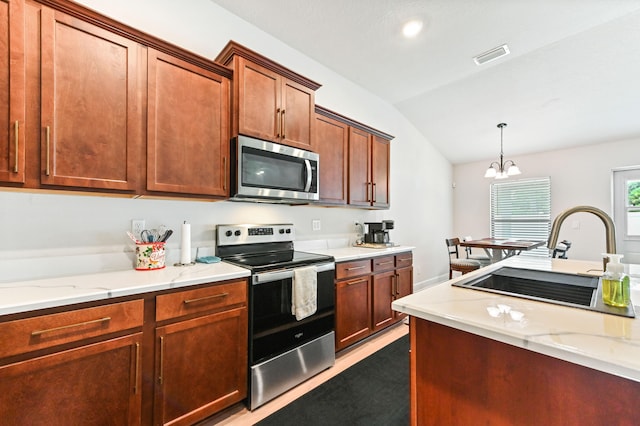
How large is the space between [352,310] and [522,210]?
426 cm

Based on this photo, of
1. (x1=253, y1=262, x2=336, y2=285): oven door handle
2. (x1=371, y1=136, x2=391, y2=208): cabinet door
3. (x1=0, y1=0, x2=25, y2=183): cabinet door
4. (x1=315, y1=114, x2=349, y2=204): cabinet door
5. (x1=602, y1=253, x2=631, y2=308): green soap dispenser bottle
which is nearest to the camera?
(x1=602, y1=253, x2=631, y2=308): green soap dispenser bottle

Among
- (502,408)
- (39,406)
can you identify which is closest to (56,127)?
(39,406)

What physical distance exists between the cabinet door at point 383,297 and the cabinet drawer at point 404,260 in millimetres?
146

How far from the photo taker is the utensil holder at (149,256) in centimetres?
170

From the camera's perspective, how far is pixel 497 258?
4023 millimetres

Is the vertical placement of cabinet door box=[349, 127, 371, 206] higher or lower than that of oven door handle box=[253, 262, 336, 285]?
higher

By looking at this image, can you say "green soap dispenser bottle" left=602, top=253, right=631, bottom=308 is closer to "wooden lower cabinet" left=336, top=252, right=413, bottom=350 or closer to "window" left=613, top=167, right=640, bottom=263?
"wooden lower cabinet" left=336, top=252, right=413, bottom=350

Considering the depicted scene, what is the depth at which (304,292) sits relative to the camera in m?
1.97

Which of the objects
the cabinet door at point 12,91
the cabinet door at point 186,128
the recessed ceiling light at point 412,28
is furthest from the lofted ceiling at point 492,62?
the cabinet door at point 12,91

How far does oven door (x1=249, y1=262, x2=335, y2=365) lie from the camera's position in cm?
173

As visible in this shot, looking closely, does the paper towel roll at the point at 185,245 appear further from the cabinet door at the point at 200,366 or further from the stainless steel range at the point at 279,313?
the cabinet door at the point at 200,366

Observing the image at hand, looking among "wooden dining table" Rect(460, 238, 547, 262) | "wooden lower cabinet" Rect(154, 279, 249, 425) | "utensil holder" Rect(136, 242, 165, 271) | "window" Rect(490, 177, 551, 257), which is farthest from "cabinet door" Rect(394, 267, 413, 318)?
"window" Rect(490, 177, 551, 257)

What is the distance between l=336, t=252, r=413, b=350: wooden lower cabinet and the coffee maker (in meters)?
0.29

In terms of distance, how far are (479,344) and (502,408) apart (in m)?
0.18
